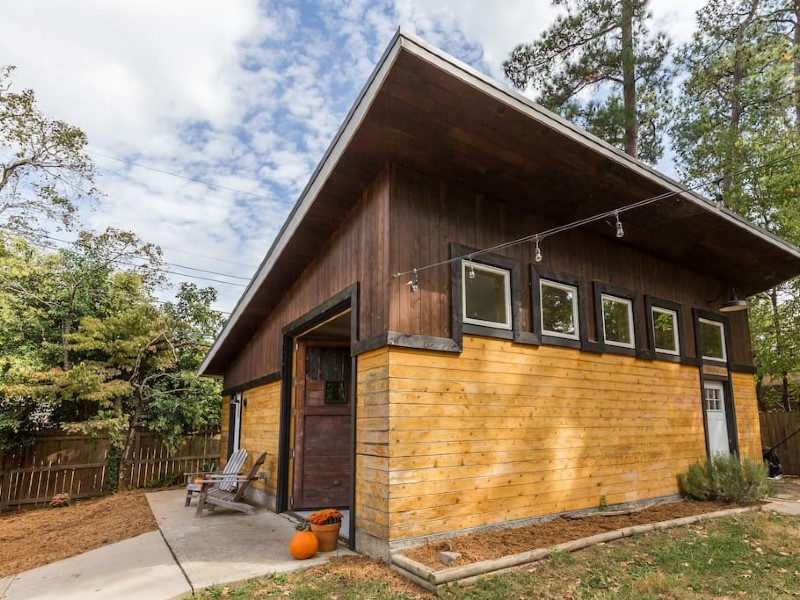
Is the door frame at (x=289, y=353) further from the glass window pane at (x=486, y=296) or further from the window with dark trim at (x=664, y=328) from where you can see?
the window with dark trim at (x=664, y=328)

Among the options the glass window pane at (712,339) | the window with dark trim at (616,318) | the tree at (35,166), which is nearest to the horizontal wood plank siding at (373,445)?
the window with dark trim at (616,318)

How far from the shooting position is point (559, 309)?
6020 mm

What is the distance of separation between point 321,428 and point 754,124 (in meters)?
13.7

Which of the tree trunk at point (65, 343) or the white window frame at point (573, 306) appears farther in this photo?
the tree trunk at point (65, 343)

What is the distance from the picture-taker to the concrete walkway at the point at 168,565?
13.0 feet

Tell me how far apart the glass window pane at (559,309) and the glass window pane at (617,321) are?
62 centimetres

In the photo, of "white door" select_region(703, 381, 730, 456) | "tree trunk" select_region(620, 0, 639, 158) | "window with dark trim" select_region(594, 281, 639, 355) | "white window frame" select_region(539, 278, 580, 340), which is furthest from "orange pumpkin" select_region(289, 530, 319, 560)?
"tree trunk" select_region(620, 0, 639, 158)

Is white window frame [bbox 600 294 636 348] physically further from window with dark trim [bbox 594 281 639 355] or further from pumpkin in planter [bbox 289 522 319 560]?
pumpkin in planter [bbox 289 522 319 560]

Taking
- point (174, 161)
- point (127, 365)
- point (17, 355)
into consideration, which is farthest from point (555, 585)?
point (174, 161)

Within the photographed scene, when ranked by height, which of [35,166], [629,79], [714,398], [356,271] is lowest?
[714,398]

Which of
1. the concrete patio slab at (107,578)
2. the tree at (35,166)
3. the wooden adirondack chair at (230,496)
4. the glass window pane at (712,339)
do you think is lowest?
the concrete patio slab at (107,578)

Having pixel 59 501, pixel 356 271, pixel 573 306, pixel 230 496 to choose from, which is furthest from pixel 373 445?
pixel 59 501

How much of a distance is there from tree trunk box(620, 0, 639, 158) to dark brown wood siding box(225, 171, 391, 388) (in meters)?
9.49

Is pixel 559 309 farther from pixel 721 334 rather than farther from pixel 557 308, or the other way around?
pixel 721 334
